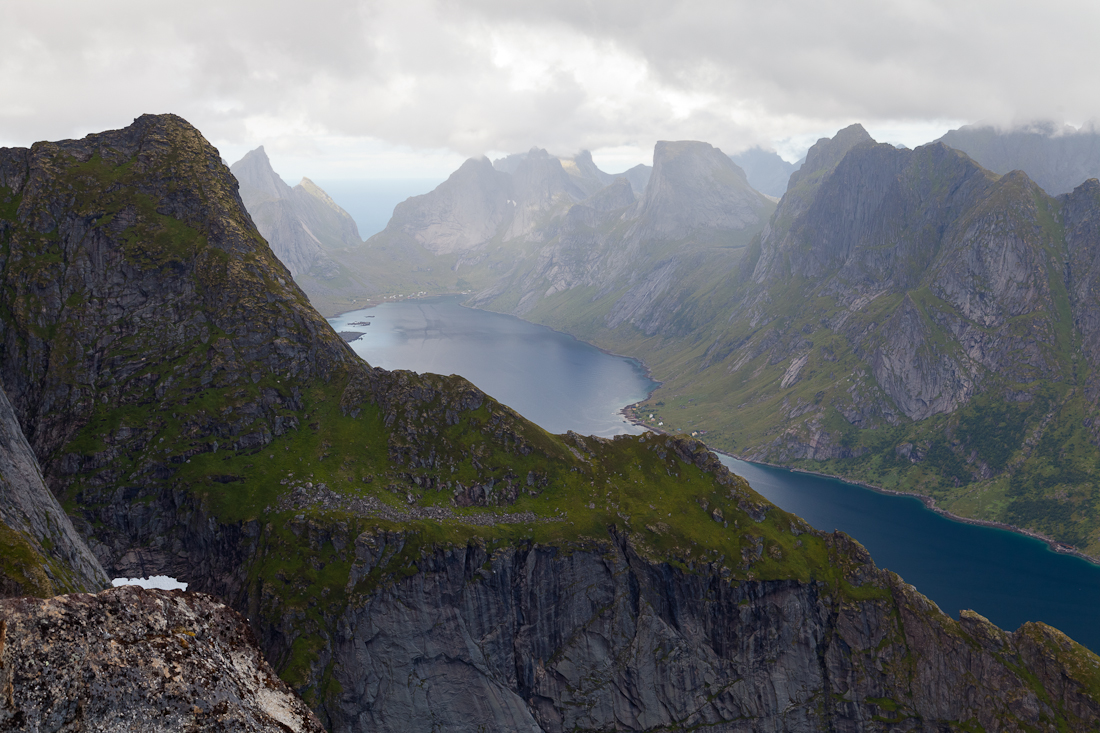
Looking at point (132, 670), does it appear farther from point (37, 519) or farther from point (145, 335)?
point (145, 335)

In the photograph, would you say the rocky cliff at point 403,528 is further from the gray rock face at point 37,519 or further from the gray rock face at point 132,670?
the gray rock face at point 132,670

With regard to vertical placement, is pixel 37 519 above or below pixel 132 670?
below

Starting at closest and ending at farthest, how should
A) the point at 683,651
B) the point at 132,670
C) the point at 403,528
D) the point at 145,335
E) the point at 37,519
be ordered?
the point at 132,670, the point at 37,519, the point at 403,528, the point at 145,335, the point at 683,651

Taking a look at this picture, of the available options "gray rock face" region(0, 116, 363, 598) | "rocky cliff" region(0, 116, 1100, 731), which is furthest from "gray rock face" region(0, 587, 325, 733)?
"gray rock face" region(0, 116, 363, 598)

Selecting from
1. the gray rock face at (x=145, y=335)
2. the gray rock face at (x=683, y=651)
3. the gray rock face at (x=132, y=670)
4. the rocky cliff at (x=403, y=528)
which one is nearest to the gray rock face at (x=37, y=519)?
the gray rock face at (x=145, y=335)

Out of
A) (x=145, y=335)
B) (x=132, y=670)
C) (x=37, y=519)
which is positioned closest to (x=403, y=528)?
(x=37, y=519)
